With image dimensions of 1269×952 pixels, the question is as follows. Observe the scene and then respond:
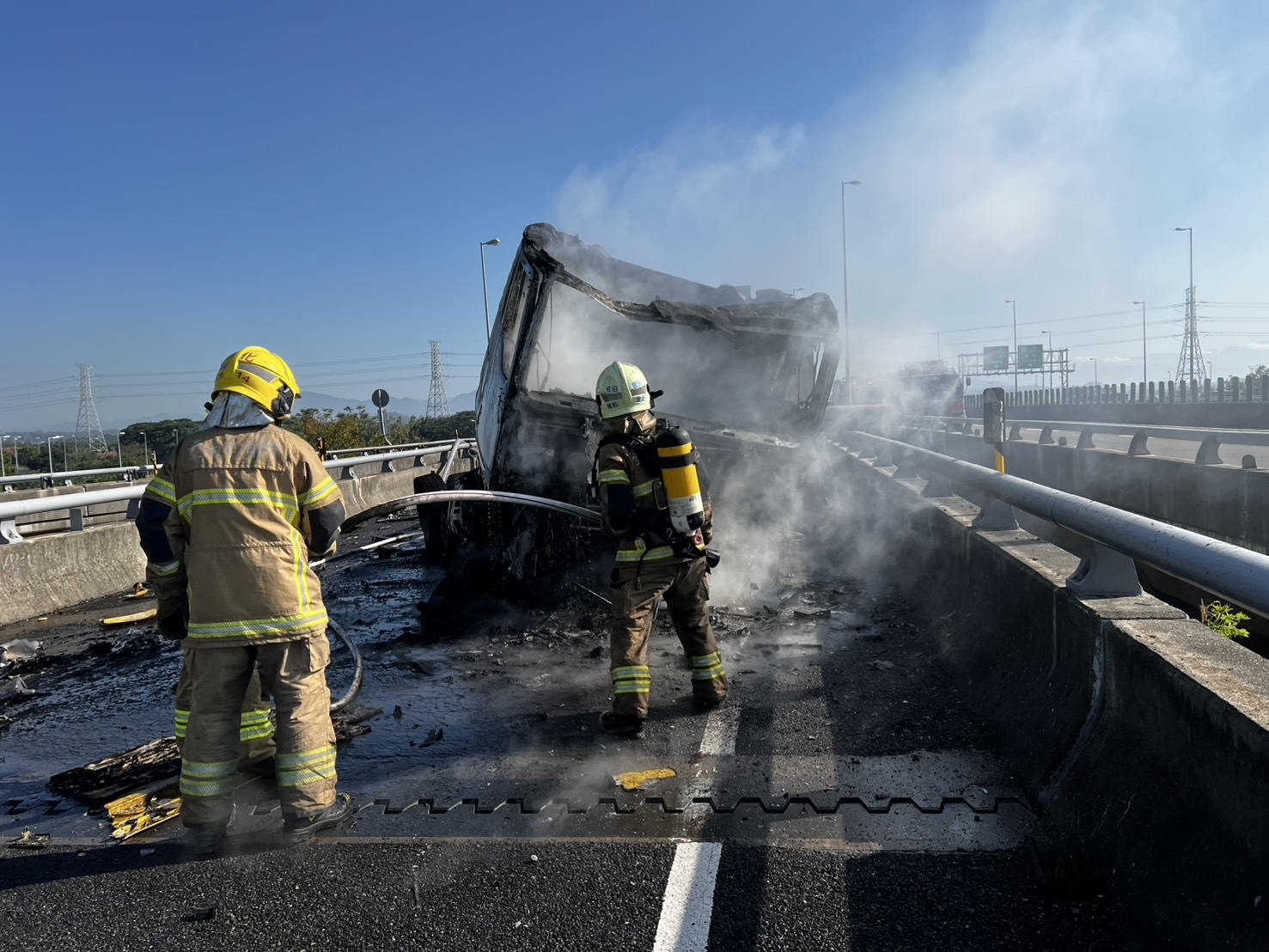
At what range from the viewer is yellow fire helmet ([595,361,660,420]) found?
186 inches

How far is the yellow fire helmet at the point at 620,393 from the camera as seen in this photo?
473 cm

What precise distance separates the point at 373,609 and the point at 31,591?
2.97 m

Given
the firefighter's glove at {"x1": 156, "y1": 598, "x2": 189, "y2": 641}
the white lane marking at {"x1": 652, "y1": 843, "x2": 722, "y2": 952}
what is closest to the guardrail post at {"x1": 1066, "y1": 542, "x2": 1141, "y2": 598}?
the white lane marking at {"x1": 652, "y1": 843, "x2": 722, "y2": 952}

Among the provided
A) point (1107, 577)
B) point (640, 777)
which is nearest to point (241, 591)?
point (640, 777)

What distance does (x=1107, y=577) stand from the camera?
11.1 ft

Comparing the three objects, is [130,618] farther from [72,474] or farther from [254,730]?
[72,474]

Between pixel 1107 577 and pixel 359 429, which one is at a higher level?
pixel 359 429

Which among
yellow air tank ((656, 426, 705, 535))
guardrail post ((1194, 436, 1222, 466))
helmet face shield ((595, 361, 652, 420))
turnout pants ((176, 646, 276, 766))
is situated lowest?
turnout pants ((176, 646, 276, 766))

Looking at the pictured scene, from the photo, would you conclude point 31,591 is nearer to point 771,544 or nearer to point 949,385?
point 771,544

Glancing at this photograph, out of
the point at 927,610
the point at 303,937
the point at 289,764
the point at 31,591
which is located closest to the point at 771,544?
the point at 927,610

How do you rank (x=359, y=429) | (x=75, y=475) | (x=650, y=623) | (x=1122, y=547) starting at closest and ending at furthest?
(x=1122, y=547) < (x=650, y=623) < (x=75, y=475) < (x=359, y=429)

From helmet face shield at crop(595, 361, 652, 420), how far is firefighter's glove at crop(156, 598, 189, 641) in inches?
→ 85.8

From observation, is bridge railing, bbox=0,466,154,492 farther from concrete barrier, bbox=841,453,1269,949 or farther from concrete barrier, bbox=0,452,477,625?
concrete barrier, bbox=841,453,1269,949

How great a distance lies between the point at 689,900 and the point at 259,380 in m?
2.53
